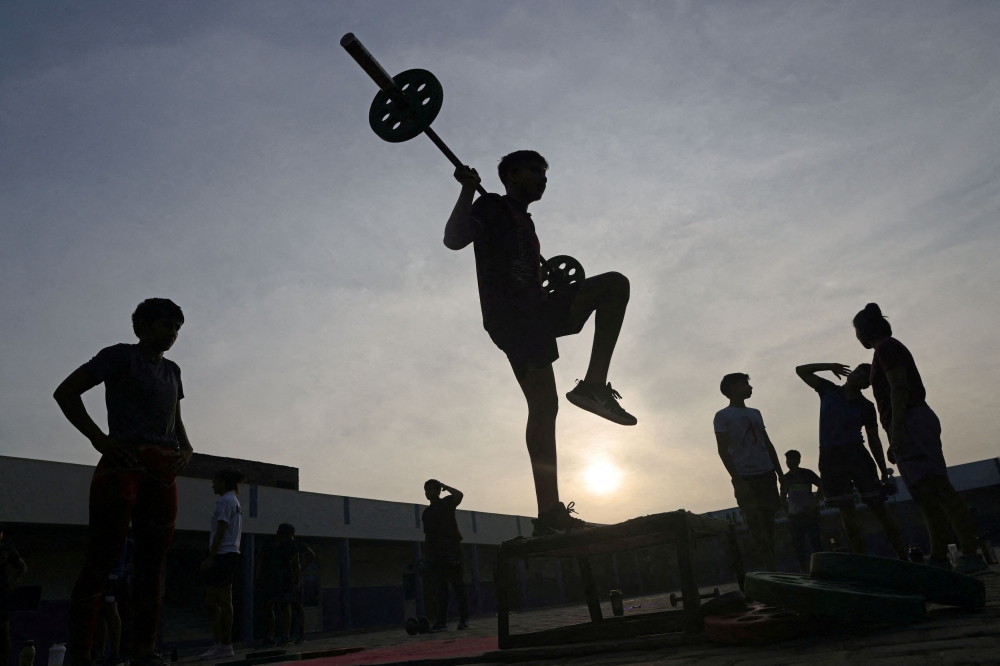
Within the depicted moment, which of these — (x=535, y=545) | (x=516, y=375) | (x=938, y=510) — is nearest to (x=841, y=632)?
(x=535, y=545)

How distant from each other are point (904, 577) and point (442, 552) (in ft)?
19.8

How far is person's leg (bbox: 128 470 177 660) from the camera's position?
A: 2.96m

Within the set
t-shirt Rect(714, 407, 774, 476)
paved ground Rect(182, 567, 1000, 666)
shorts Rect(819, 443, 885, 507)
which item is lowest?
paved ground Rect(182, 567, 1000, 666)

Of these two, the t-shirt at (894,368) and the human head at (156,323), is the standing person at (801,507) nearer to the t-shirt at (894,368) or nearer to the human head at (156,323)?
the t-shirt at (894,368)

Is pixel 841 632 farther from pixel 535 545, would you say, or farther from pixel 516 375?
pixel 516 375

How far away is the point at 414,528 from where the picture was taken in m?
21.7

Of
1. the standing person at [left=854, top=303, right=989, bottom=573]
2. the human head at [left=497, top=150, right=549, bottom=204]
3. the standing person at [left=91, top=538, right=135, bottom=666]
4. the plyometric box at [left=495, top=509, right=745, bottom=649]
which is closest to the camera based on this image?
the plyometric box at [left=495, top=509, right=745, bottom=649]

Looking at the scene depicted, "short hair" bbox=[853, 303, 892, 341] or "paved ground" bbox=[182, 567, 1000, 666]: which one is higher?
"short hair" bbox=[853, 303, 892, 341]

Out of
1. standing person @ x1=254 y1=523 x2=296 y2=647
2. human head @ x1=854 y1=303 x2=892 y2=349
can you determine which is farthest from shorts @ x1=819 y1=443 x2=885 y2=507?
standing person @ x1=254 y1=523 x2=296 y2=647

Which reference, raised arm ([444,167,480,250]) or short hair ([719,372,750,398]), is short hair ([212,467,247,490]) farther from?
short hair ([719,372,750,398])

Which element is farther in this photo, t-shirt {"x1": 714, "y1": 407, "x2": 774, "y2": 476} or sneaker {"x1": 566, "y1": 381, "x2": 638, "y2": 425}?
t-shirt {"x1": 714, "y1": 407, "x2": 774, "y2": 476}

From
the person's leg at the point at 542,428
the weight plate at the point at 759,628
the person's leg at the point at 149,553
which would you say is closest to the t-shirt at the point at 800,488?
the person's leg at the point at 542,428

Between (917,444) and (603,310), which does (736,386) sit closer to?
(917,444)

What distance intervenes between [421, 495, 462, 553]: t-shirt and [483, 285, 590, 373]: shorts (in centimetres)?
459
